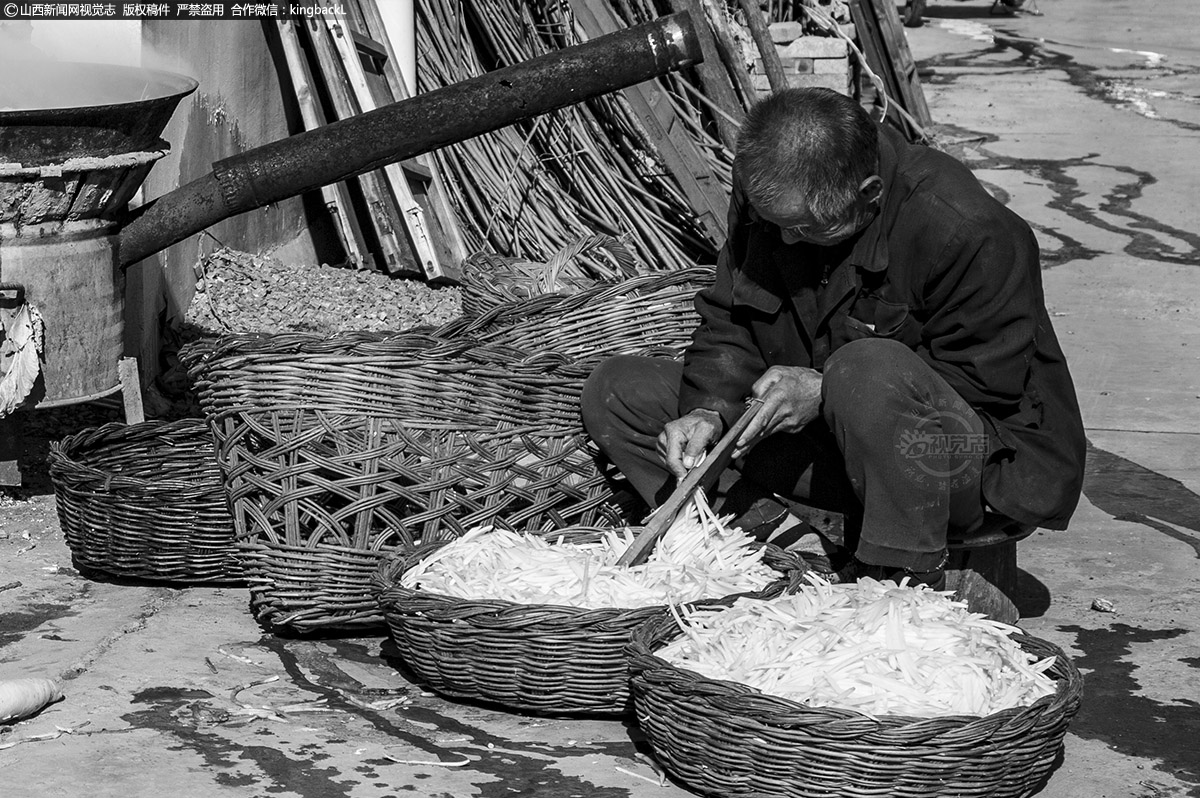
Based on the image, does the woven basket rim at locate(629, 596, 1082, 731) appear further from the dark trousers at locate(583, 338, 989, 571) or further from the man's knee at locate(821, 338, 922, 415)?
the man's knee at locate(821, 338, 922, 415)

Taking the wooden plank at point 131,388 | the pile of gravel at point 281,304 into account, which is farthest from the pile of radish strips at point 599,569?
the pile of gravel at point 281,304

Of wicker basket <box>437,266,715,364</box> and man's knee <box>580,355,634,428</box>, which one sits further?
wicker basket <box>437,266,715,364</box>

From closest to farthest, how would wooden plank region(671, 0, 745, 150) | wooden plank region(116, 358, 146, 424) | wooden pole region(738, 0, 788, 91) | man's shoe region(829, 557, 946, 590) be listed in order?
man's shoe region(829, 557, 946, 590)
wooden plank region(116, 358, 146, 424)
wooden plank region(671, 0, 745, 150)
wooden pole region(738, 0, 788, 91)

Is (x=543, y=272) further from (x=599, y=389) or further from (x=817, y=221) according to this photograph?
(x=817, y=221)

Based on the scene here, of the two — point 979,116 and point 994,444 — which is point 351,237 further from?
point 979,116

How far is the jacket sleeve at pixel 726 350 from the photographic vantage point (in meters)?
3.01

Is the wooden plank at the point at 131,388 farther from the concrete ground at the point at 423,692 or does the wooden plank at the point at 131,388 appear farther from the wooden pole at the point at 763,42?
the wooden pole at the point at 763,42

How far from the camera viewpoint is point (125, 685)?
2791 mm

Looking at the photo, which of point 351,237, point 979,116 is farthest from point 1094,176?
point 351,237

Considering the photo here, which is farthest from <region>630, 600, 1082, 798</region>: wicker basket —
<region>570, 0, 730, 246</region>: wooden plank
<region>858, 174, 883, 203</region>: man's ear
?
<region>570, 0, 730, 246</region>: wooden plank

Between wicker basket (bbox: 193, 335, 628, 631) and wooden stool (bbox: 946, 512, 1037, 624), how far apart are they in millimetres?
870

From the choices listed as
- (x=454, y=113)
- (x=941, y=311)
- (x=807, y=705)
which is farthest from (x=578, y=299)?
(x=807, y=705)

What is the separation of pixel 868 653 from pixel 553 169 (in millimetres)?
3531

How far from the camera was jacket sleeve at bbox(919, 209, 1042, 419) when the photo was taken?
271cm
